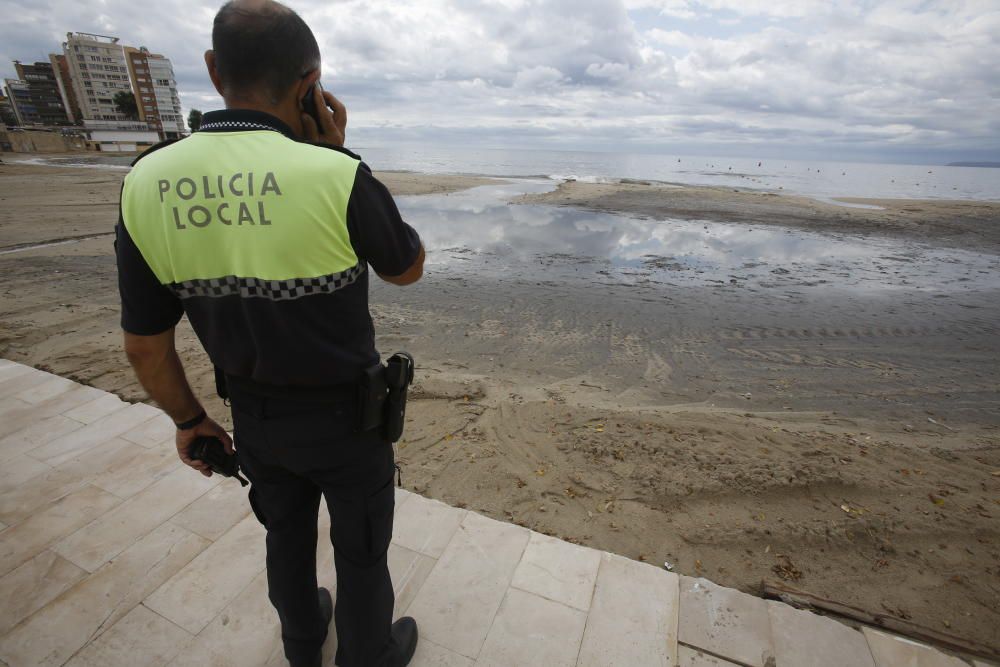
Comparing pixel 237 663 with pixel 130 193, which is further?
pixel 237 663

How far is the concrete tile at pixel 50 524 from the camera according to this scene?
8.64 ft

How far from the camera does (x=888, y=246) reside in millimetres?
14977

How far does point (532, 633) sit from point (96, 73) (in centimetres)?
13665

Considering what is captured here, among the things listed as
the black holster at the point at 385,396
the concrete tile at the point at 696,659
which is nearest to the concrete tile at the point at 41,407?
the black holster at the point at 385,396

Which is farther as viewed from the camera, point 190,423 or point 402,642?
point 402,642

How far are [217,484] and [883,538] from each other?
4.76m

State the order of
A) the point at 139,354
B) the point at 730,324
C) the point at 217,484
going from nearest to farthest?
the point at 139,354
the point at 217,484
the point at 730,324

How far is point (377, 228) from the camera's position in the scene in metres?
1.41

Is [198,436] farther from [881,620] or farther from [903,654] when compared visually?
[881,620]

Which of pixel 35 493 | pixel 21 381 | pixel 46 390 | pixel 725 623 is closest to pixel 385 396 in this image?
pixel 725 623

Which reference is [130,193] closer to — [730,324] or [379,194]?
[379,194]

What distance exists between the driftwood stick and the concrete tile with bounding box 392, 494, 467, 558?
1931mm

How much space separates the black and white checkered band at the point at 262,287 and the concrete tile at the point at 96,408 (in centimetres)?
371

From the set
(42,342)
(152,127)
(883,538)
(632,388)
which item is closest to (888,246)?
(632,388)
